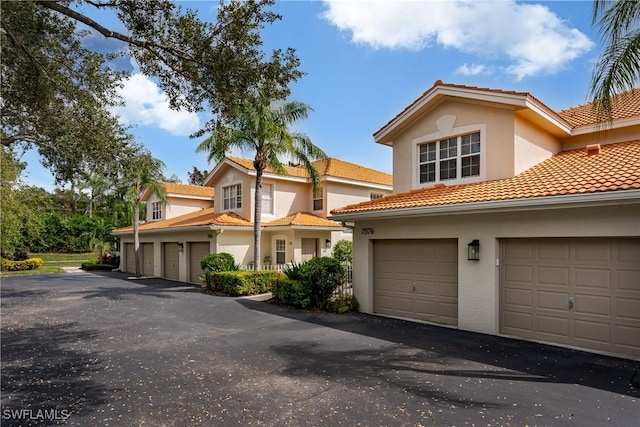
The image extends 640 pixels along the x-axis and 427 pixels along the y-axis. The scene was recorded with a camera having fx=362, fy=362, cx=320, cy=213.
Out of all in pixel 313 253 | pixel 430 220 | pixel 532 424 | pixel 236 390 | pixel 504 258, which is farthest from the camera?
pixel 313 253

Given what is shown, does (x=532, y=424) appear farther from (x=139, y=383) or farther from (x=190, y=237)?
(x=190, y=237)

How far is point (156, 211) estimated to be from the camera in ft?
91.8

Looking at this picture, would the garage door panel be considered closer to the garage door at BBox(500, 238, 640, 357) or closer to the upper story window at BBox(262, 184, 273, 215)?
the garage door at BBox(500, 238, 640, 357)

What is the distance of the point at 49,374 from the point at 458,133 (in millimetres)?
11913

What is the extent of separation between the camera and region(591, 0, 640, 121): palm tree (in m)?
6.32

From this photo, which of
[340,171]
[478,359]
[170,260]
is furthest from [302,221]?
[478,359]

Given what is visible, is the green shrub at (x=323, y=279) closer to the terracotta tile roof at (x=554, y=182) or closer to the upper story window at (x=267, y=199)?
the terracotta tile roof at (x=554, y=182)

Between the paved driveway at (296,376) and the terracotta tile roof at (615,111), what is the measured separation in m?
7.81

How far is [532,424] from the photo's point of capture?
4.59 meters

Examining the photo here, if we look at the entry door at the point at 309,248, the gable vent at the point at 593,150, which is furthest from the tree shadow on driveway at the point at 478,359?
A: the entry door at the point at 309,248

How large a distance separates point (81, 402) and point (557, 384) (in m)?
7.40

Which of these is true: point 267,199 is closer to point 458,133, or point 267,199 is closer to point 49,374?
point 458,133

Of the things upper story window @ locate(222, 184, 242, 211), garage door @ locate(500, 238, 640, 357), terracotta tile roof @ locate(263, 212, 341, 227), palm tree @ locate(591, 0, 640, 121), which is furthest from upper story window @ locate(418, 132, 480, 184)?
upper story window @ locate(222, 184, 242, 211)

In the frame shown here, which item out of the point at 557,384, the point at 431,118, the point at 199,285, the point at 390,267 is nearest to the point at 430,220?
the point at 390,267
